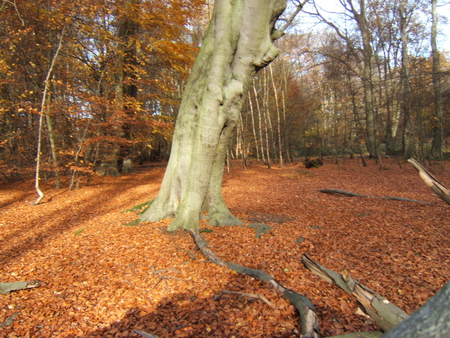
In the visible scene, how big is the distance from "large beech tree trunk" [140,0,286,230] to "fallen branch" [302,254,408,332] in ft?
8.60

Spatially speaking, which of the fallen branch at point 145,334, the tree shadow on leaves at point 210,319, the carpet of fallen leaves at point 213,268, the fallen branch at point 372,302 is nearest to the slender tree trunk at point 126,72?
the carpet of fallen leaves at point 213,268

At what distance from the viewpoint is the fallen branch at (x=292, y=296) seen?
2191 millimetres

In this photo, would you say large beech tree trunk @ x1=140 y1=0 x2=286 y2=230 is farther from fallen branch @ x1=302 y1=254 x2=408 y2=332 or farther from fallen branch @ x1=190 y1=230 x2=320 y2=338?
fallen branch @ x1=302 y1=254 x2=408 y2=332

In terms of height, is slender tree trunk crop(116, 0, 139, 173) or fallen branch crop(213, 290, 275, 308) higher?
slender tree trunk crop(116, 0, 139, 173)

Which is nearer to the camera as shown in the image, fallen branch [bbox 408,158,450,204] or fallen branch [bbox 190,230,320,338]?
fallen branch [bbox 408,158,450,204]

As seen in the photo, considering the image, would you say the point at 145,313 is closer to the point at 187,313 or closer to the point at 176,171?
the point at 187,313

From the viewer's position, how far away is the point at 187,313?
8.58 ft

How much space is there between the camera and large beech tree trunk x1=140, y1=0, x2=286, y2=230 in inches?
191

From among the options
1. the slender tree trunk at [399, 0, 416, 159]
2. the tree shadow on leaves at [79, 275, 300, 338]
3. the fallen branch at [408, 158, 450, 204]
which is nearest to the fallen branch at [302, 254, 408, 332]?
the tree shadow on leaves at [79, 275, 300, 338]

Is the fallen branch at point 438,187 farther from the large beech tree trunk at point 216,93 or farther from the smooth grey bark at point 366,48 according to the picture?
the smooth grey bark at point 366,48

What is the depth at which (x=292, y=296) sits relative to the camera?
8.79ft

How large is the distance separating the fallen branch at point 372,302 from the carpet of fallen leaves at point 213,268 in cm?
10

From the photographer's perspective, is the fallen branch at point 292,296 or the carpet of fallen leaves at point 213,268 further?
the carpet of fallen leaves at point 213,268

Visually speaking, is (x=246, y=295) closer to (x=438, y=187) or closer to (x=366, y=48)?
(x=438, y=187)
